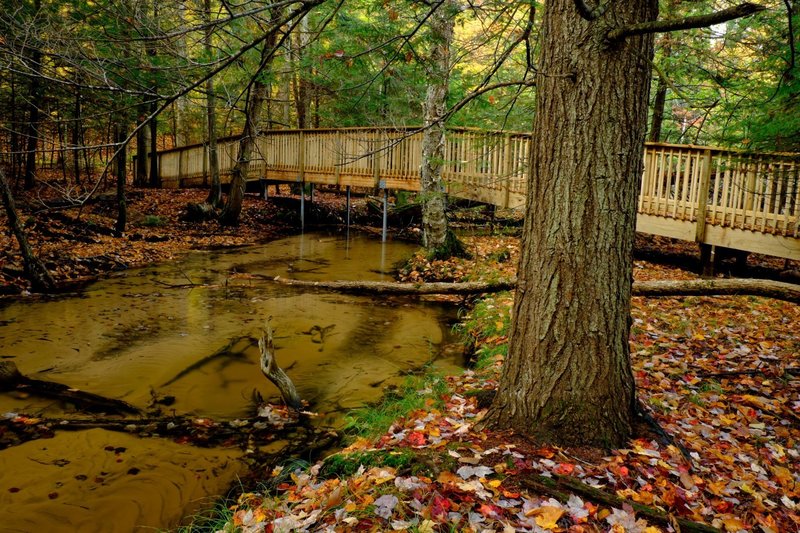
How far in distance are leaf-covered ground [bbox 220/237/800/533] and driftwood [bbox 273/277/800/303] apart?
2.88 feet

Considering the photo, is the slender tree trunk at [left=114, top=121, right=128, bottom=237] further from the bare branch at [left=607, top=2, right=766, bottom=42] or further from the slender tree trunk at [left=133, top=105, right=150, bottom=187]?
the bare branch at [left=607, top=2, right=766, bottom=42]

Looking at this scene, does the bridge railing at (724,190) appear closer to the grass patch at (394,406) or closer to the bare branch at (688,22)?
the grass patch at (394,406)

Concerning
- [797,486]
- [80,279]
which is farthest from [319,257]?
[797,486]

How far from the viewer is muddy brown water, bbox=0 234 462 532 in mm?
3830

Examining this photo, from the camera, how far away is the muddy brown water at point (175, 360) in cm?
383

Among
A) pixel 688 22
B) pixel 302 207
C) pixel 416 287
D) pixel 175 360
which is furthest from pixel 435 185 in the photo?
pixel 688 22

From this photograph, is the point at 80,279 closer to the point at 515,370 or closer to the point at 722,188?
the point at 515,370

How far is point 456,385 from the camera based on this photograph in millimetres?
5230

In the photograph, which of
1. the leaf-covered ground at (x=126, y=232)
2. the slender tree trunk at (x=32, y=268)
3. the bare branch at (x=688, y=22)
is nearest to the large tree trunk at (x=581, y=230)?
the bare branch at (x=688, y=22)

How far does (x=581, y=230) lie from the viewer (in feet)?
10.00

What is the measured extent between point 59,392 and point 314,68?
40.1 feet

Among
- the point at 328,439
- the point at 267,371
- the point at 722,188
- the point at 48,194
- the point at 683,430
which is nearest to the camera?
the point at 683,430

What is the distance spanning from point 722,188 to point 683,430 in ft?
21.9

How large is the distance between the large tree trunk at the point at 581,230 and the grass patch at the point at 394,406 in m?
1.48
